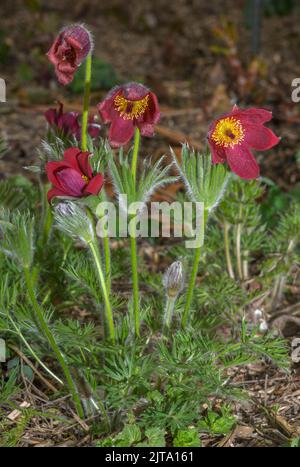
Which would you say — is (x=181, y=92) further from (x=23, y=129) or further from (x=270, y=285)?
(x=270, y=285)

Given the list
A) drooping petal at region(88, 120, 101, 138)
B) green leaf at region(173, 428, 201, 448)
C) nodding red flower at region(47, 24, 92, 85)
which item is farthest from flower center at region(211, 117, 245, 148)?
green leaf at region(173, 428, 201, 448)

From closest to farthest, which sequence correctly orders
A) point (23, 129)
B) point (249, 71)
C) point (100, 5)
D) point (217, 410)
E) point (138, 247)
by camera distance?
point (217, 410) → point (138, 247) → point (23, 129) → point (249, 71) → point (100, 5)

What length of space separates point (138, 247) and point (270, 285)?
1.74 ft

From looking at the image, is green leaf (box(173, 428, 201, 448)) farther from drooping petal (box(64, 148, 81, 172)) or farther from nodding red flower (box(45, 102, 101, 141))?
nodding red flower (box(45, 102, 101, 141))

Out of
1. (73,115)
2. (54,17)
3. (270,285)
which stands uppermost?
(54,17)

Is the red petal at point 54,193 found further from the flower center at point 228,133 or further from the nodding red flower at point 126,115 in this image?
the flower center at point 228,133

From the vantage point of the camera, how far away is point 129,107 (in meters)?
1.69

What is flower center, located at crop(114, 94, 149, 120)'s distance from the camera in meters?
1.68

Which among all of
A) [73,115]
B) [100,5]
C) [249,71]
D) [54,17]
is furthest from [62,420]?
[100,5]

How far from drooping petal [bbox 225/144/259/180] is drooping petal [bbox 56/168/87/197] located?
35cm

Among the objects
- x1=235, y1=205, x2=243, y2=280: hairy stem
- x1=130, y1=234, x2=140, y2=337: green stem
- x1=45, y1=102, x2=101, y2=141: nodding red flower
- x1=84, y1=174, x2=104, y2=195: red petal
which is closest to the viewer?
x1=84, y1=174, x2=104, y2=195: red petal

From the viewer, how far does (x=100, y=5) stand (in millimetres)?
4730

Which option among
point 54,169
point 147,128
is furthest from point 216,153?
point 54,169
